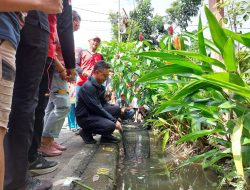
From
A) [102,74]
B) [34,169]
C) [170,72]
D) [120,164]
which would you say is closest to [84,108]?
[102,74]

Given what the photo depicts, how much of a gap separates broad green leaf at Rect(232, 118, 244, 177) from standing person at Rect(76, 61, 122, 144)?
223 cm

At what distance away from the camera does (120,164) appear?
3.22 metres

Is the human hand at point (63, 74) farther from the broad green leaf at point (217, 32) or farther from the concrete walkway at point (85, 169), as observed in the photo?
the broad green leaf at point (217, 32)

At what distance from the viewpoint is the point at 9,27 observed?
1180 millimetres

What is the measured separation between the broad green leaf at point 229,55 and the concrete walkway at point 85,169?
1.00m

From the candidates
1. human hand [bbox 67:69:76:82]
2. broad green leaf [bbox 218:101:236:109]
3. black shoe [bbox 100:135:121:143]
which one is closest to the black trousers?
black shoe [bbox 100:135:121:143]

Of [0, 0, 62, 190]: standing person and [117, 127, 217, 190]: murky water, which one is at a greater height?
[0, 0, 62, 190]: standing person

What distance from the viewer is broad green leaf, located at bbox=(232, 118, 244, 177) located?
1.53 m

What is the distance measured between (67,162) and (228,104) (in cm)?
138

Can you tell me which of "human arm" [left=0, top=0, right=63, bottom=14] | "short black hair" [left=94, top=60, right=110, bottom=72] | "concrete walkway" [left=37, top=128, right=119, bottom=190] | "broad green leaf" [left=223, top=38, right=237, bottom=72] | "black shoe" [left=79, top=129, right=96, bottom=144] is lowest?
"concrete walkway" [left=37, top=128, right=119, bottom=190]

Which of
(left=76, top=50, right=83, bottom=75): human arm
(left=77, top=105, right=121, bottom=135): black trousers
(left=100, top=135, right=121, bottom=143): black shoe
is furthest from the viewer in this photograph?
(left=76, top=50, right=83, bottom=75): human arm

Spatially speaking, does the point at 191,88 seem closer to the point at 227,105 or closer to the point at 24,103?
the point at 227,105

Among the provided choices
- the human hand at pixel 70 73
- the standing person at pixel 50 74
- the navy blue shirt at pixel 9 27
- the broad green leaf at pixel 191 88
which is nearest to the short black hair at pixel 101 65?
the human hand at pixel 70 73

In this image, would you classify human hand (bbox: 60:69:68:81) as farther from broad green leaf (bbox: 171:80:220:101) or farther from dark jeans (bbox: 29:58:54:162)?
broad green leaf (bbox: 171:80:220:101)
